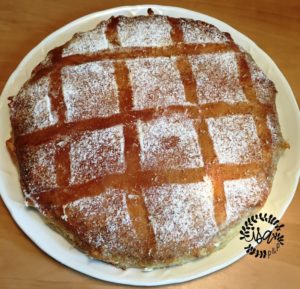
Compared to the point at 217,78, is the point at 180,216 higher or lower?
lower

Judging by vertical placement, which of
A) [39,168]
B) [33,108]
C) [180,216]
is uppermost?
[33,108]

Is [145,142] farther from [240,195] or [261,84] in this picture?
[261,84]

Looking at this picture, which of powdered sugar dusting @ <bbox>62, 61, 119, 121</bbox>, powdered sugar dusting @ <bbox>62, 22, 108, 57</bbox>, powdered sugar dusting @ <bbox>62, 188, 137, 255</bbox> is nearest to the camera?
powdered sugar dusting @ <bbox>62, 188, 137, 255</bbox>

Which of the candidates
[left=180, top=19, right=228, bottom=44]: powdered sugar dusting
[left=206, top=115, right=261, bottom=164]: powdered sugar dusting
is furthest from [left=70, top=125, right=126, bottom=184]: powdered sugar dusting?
[left=180, top=19, right=228, bottom=44]: powdered sugar dusting

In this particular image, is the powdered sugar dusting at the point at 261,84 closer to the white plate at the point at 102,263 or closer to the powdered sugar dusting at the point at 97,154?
the white plate at the point at 102,263

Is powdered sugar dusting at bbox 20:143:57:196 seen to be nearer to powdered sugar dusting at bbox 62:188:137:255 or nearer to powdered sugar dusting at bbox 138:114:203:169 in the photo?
powdered sugar dusting at bbox 62:188:137:255

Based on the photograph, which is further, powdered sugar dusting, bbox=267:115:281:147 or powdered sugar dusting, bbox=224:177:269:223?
powdered sugar dusting, bbox=267:115:281:147

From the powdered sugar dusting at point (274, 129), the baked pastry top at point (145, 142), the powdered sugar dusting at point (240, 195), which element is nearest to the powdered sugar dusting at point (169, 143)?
the baked pastry top at point (145, 142)

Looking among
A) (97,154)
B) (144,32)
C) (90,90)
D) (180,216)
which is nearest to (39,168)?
(97,154)
